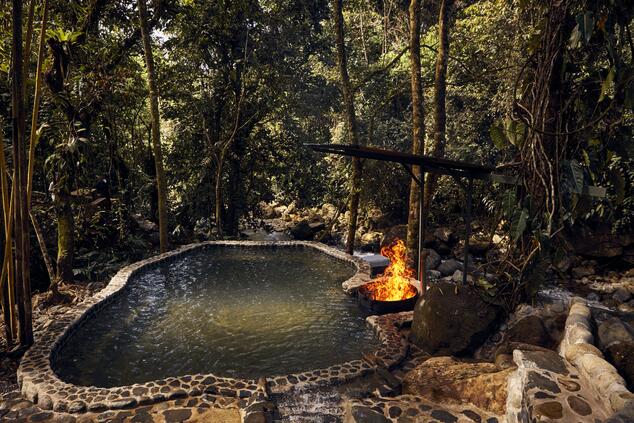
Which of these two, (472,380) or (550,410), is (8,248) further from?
(550,410)

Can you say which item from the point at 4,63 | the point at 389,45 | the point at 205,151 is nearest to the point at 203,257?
the point at 205,151

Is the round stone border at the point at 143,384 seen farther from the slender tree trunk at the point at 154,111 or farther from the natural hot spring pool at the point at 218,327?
the slender tree trunk at the point at 154,111

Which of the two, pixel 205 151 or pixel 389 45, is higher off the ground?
pixel 389 45

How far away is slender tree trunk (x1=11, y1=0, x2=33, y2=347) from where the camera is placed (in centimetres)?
588

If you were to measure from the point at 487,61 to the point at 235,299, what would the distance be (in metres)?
11.7

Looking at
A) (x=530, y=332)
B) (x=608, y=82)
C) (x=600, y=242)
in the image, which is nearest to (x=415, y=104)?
(x=608, y=82)

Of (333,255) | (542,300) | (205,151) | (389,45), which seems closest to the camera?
(542,300)

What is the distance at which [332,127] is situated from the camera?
26859 mm

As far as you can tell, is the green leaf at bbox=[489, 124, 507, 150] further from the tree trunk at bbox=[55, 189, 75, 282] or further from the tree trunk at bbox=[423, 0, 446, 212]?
the tree trunk at bbox=[55, 189, 75, 282]

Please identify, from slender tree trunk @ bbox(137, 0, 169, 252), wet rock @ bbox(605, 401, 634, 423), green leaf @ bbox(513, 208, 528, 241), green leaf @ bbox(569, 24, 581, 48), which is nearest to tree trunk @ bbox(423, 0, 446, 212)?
green leaf @ bbox(513, 208, 528, 241)

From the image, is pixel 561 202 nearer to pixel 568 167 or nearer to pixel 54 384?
pixel 568 167

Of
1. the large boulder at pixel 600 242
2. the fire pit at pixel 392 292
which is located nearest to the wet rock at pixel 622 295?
the large boulder at pixel 600 242

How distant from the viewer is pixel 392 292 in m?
9.36

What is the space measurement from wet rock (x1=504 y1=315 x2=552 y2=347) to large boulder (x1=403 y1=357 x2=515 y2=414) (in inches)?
47.0
